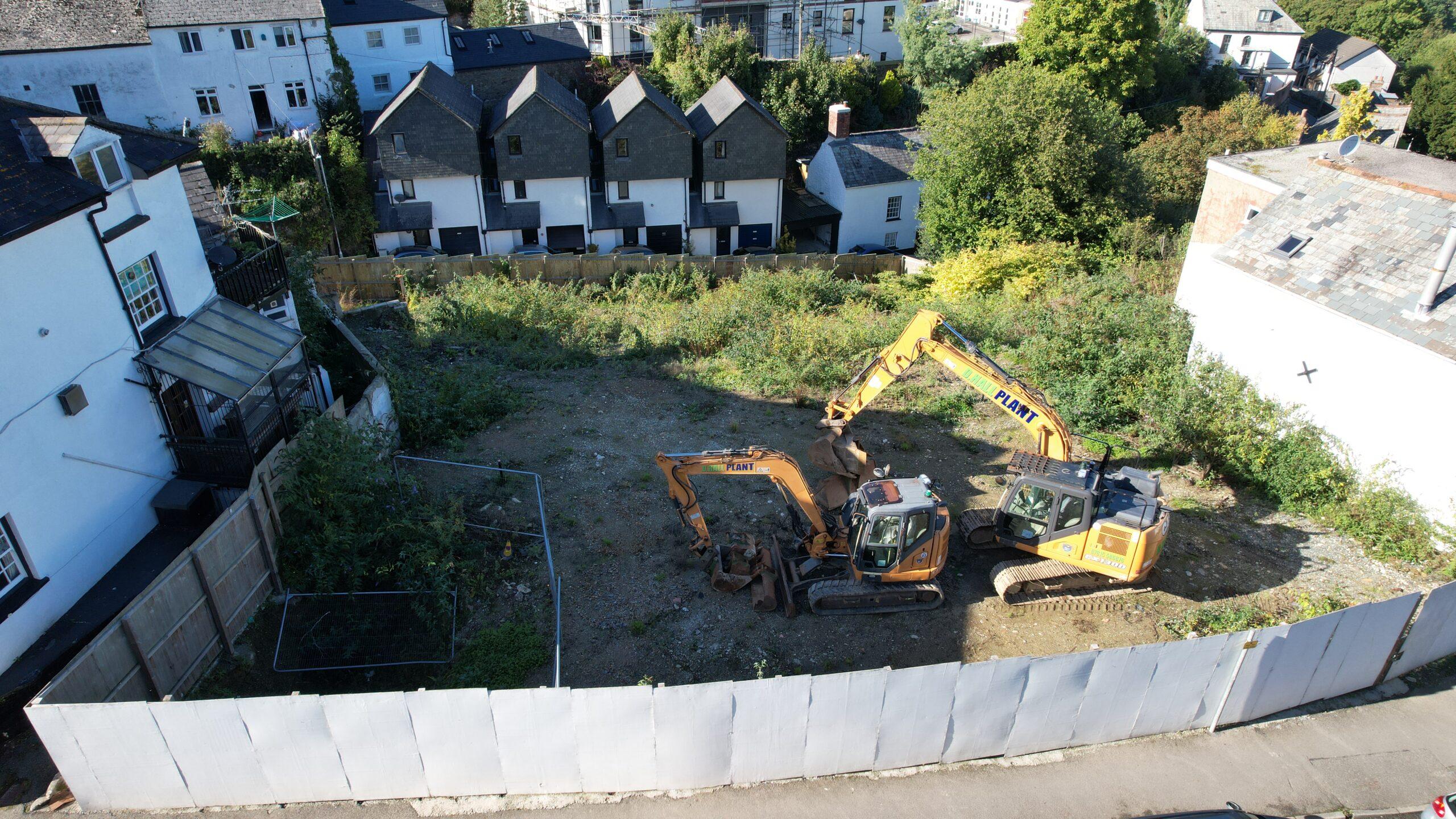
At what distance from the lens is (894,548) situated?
13.7 m

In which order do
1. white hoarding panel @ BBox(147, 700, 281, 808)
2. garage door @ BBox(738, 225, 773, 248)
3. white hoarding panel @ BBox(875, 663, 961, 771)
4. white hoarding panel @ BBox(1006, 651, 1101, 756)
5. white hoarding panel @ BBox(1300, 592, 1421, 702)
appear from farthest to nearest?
garage door @ BBox(738, 225, 773, 248) → white hoarding panel @ BBox(1300, 592, 1421, 702) → white hoarding panel @ BBox(1006, 651, 1101, 756) → white hoarding panel @ BBox(875, 663, 961, 771) → white hoarding panel @ BBox(147, 700, 281, 808)

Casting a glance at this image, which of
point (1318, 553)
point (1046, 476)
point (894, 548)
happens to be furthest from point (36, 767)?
point (1318, 553)

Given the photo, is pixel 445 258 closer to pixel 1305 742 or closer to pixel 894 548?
pixel 894 548

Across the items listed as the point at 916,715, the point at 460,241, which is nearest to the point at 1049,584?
the point at 916,715

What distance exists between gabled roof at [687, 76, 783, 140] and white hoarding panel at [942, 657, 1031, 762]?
3001 centimetres

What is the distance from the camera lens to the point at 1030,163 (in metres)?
29.6

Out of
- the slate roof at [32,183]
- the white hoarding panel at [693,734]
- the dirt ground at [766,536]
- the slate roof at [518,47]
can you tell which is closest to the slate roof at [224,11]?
the slate roof at [518,47]

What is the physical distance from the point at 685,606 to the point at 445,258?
2072cm

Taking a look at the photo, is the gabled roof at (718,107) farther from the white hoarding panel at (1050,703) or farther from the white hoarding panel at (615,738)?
the white hoarding panel at (615,738)

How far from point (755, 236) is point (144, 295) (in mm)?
27407

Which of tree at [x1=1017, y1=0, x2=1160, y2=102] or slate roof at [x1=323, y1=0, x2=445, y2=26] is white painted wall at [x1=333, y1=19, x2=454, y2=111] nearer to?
slate roof at [x1=323, y1=0, x2=445, y2=26]

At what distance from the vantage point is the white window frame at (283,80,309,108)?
1387 inches

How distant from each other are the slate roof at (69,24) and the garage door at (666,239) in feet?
67.8

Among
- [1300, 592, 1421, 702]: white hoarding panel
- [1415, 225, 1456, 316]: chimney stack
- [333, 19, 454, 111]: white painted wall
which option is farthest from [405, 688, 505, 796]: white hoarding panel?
[333, 19, 454, 111]: white painted wall
